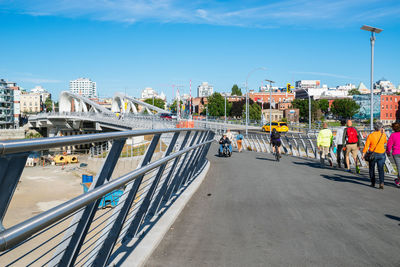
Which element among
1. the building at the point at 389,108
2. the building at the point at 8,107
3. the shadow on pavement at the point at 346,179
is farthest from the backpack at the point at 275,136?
the building at the point at 389,108

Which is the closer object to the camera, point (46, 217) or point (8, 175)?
point (8, 175)

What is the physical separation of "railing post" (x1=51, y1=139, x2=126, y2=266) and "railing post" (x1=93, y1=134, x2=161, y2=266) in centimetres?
61

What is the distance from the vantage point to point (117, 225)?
3547mm

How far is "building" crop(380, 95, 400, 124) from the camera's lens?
13962 centimetres

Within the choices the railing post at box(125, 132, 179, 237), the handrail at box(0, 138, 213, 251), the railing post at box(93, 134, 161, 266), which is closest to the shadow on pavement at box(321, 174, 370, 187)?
the railing post at box(125, 132, 179, 237)

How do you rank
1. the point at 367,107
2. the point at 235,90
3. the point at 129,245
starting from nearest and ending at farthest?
the point at 129,245
the point at 367,107
the point at 235,90

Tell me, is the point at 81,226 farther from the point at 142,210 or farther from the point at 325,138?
the point at 325,138

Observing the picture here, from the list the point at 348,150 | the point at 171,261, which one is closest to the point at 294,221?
the point at 171,261

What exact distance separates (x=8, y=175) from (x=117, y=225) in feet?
6.46

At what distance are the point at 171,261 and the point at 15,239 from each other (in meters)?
2.53

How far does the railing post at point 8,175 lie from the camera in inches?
64.5

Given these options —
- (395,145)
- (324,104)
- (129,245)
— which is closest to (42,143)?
(129,245)

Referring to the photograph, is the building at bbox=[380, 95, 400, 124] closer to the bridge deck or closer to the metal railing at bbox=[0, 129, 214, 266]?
the bridge deck

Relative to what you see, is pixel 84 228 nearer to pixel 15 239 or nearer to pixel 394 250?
pixel 15 239
